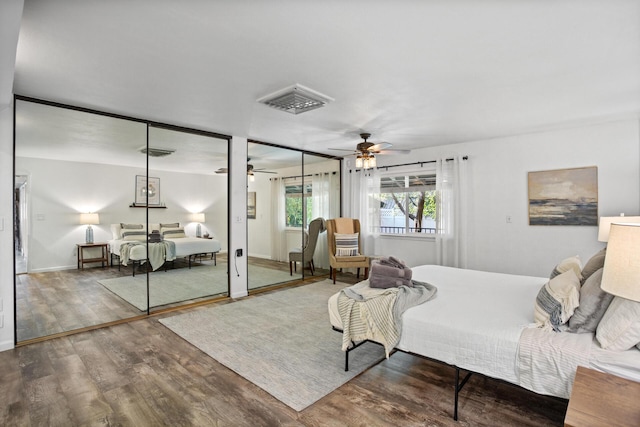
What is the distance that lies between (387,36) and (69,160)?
12.0 ft

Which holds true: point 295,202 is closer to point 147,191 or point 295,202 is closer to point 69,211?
point 147,191

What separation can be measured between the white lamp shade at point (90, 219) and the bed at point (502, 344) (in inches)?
114

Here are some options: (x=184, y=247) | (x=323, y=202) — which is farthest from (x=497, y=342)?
(x=323, y=202)

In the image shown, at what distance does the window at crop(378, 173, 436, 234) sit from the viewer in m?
5.80

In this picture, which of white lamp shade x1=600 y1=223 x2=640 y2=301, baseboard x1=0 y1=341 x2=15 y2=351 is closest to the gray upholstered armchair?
baseboard x1=0 y1=341 x2=15 y2=351

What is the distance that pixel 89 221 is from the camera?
366 centimetres

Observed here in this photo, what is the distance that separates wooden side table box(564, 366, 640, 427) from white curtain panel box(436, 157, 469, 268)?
12.8ft

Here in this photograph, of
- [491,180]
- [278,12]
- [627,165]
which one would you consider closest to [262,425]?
[278,12]

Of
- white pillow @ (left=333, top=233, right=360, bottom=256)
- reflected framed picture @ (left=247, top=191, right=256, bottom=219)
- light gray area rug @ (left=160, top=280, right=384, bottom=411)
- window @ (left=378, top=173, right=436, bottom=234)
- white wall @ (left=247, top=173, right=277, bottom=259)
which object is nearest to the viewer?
light gray area rug @ (left=160, top=280, right=384, bottom=411)

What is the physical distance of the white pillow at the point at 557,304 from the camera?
1955mm

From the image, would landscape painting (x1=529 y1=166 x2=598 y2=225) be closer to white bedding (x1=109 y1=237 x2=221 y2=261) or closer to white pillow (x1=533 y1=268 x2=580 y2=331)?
white pillow (x1=533 y1=268 x2=580 y2=331)

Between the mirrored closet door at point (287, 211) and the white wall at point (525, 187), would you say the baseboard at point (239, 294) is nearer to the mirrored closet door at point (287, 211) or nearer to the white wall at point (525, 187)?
the mirrored closet door at point (287, 211)

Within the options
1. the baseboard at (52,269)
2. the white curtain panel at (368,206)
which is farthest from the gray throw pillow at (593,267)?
the baseboard at (52,269)

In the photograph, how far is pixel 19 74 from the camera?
104 inches
